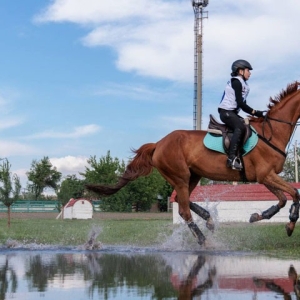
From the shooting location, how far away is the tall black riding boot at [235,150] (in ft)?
36.9

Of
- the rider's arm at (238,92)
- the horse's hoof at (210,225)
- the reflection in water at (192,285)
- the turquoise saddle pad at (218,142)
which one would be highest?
the rider's arm at (238,92)

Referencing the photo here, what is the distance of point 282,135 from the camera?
37.7ft

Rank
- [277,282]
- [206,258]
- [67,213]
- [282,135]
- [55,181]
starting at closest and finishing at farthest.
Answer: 1. [277,282]
2. [206,258]
3. [282,135]
4. [67,213]
5. [55,181]

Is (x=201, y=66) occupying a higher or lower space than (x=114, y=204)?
higher

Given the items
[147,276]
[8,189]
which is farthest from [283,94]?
[8,189]

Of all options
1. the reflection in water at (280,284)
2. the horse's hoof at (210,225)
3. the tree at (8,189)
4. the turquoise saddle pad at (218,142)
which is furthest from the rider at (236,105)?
the tree at (8,189)

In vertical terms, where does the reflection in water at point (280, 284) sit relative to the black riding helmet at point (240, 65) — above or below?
below

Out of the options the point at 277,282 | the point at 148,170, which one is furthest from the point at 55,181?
the point at 277,282

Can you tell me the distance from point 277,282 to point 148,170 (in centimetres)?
614

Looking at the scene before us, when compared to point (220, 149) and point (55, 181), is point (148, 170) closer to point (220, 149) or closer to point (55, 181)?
point (220, 149)

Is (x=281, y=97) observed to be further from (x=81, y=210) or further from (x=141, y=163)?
(x=81, y=210)

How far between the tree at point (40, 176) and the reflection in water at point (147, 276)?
7533 cm

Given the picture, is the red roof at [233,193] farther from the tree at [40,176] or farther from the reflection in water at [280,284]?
the tree at [40,176]

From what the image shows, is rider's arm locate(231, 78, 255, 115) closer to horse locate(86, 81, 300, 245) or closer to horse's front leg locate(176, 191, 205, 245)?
horse locate(86, 81, 300, 245)
